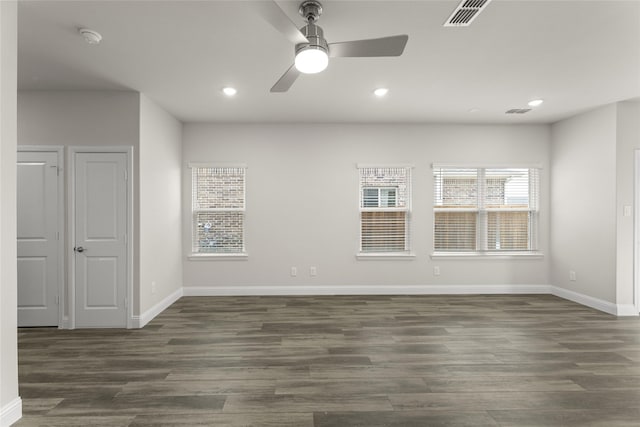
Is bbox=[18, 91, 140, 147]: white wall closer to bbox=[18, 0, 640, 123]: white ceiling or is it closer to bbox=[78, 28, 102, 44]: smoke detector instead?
bbox=[18, 0, 640, 123]: white ceiling

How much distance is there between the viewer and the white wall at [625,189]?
470cm

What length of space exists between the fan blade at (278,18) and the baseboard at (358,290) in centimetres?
423

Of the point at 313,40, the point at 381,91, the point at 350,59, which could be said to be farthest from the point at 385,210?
the point at 313,40

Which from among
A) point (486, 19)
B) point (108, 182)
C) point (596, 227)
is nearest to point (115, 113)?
point (108, 182)

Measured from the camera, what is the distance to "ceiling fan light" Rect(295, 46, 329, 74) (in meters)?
2.25

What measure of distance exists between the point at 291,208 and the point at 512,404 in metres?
4.03

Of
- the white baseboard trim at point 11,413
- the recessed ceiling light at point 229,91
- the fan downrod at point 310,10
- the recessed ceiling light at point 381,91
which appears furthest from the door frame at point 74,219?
the recessed ceiling light at point 381,91

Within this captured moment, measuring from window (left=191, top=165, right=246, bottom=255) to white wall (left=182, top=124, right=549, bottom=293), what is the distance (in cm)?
16

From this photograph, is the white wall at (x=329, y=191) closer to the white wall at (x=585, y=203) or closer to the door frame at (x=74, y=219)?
the white wall at (x=585, y=203)

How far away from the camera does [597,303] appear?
196 inches

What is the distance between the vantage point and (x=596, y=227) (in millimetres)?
4992

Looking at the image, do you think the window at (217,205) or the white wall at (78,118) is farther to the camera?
the window at (217,205)

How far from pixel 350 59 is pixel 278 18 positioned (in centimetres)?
146

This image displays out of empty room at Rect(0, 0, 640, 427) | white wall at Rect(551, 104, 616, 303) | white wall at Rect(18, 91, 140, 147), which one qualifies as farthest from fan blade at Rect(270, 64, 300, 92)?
white wall at Rect(551, 104, 616, 303)
